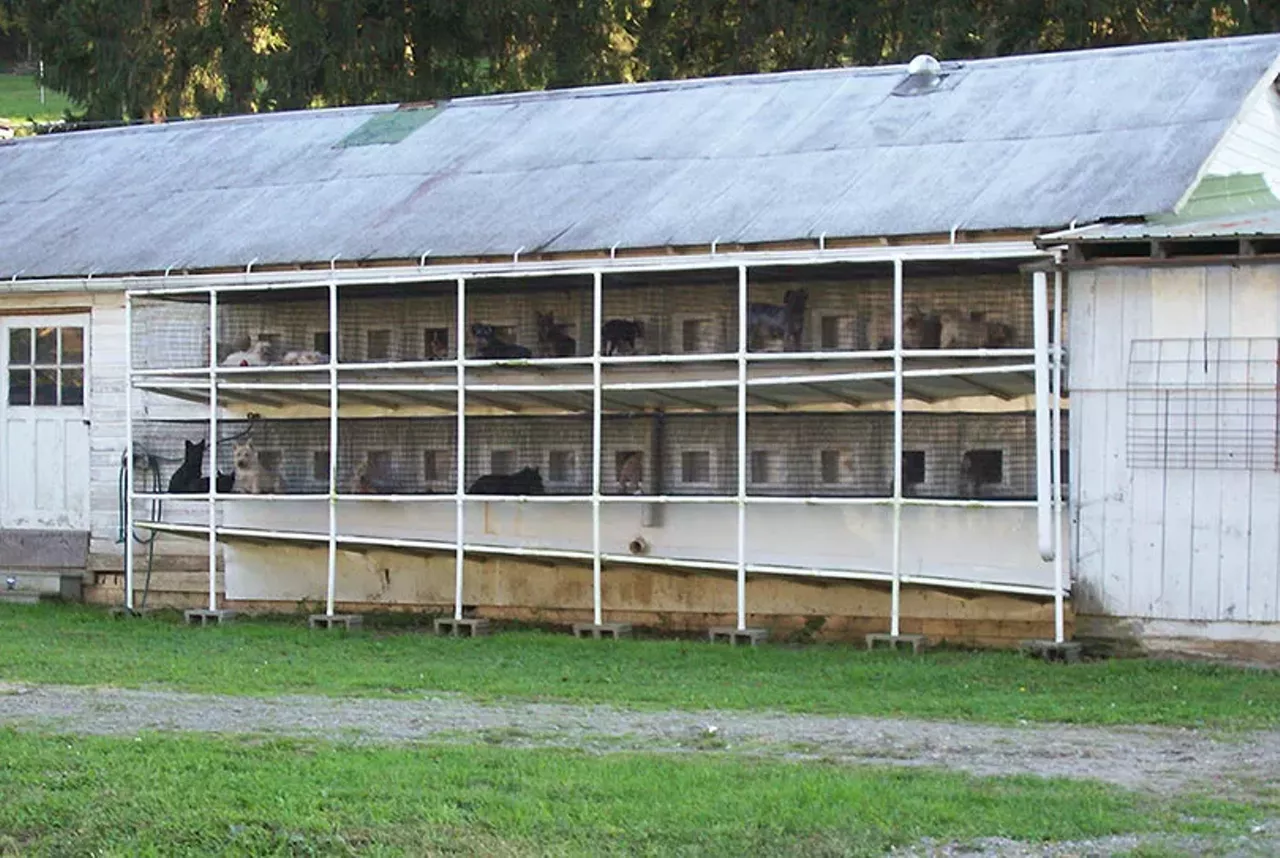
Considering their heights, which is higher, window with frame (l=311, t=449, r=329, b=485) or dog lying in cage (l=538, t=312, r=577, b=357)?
dog lying in cage (l=538, t=312, r=577, b=357)

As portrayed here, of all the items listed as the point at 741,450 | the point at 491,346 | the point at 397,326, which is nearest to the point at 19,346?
the point at 397,326

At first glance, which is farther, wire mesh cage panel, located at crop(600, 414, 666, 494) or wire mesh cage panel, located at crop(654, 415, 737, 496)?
wire mesh cage panel, located at crop(600, 414, 666, 494)

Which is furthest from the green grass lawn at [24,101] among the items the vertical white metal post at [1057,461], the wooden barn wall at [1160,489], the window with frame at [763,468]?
the wooden barn wall at [1160,489]

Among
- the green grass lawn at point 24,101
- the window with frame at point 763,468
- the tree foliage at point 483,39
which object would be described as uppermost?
the green grass lawn at point 24,101

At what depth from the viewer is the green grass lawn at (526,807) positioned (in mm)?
9703

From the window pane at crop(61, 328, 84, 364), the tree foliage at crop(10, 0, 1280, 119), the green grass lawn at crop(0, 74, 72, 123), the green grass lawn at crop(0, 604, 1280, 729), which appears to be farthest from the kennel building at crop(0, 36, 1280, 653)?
the green grass lawn at crop(0, 74, 72, 123)

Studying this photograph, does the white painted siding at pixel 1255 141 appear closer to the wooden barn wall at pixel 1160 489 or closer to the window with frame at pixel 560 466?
the wooden barn wall at pixel 1160 489

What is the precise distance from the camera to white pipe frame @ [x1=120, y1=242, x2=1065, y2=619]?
17.0 meters

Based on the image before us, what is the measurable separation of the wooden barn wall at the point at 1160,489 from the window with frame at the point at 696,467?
345cm

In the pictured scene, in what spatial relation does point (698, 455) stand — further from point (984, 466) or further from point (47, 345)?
point (47, 345)

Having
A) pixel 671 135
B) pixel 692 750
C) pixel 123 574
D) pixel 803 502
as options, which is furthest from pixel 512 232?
pixel 692 750

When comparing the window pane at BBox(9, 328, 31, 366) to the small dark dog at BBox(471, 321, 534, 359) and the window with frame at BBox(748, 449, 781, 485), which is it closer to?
the small dark dog at BBox(471, 321, 534, 359)

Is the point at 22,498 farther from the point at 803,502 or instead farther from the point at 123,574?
the point at 803,502

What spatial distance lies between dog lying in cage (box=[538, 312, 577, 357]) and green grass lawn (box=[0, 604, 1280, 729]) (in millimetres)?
2594
